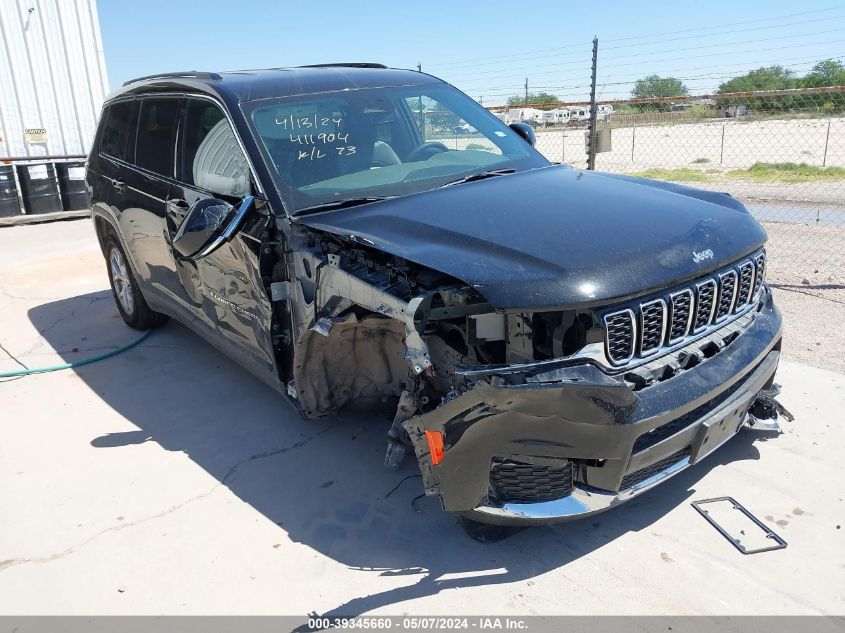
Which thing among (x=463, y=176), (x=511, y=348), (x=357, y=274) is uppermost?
(x=463, y=176)

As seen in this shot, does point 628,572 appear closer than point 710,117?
Yes

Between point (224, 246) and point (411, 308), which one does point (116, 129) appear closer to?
point (224, 246)

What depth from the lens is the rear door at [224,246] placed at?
3.69 meters

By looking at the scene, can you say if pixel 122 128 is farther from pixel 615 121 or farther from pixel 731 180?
pixel 615 121

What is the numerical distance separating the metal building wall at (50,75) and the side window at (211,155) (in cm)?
1032

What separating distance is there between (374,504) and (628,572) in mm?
1225

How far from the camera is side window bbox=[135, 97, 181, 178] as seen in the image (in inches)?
181

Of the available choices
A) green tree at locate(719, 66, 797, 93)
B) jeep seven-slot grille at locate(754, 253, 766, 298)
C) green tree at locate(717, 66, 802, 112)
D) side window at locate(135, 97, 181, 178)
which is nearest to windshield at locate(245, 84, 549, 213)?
side window at locate(135, 97, 181, 178)

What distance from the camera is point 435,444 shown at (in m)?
2.64

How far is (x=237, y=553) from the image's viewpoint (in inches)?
125

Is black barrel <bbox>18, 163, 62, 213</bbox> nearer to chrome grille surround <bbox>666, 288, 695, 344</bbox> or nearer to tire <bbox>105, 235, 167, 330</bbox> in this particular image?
tire <bbox>105, 235, 167, 330</bbox>

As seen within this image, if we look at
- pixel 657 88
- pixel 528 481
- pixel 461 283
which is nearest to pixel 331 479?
pixel 528 481

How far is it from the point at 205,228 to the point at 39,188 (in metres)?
10.4

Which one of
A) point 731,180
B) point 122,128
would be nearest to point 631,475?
point 122,128
